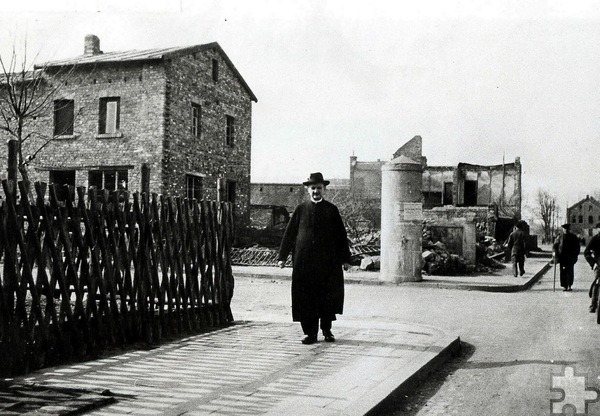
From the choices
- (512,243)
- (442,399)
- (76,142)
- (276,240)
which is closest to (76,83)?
(76,142)

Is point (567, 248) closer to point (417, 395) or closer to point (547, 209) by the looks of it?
point (417, 395)

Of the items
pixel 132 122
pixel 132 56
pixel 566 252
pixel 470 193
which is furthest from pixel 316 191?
pixel 470 193

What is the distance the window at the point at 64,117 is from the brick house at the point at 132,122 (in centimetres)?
4

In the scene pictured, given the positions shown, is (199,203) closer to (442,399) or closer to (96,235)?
(96,235)

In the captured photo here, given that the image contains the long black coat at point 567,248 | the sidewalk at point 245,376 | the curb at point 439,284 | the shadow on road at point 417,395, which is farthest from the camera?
the curb at point 439,284

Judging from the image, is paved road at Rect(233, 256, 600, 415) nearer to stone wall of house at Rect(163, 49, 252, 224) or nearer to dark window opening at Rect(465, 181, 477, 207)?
stone wall of house at Rect(163, 49, 252, 224)

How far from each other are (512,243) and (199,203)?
14777 mm

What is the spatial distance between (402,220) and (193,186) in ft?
40.9

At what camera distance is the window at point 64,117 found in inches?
1048

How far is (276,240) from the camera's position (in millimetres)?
28719

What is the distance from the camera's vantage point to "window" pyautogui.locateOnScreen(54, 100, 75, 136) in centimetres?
2662

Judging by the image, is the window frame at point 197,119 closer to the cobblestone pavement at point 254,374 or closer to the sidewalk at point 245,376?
the sidewalk at point 245,376

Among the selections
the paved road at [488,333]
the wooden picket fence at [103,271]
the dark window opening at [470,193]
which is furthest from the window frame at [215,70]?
the dark window opening at [470,193]

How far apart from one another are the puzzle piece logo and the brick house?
20128mm
